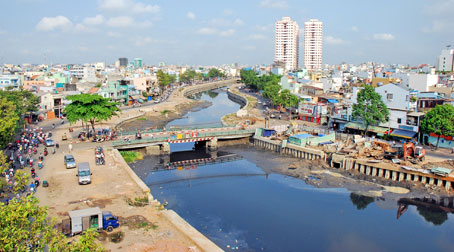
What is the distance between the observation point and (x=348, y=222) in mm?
32500

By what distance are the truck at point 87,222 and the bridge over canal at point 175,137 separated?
Result: 25381 mm

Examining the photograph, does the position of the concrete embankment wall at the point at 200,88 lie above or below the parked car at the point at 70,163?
above

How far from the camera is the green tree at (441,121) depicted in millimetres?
45625

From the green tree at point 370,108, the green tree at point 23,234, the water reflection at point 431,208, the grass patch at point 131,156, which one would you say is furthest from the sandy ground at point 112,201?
the green tree at point 370,108

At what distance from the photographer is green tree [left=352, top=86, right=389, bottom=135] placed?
5435 cm

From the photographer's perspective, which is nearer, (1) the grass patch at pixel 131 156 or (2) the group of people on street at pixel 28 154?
(2) the group of people on street at pixel 28 154

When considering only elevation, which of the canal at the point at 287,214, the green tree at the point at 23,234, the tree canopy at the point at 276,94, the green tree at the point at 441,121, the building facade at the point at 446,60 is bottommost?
the canal at the point at 287,214

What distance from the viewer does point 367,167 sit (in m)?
43.6

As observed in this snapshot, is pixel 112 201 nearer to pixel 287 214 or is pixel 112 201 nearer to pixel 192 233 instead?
pixel 192 233

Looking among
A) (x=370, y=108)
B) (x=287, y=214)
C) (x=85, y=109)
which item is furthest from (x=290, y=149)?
(x=85, y=109)

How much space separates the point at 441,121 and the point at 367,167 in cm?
1166

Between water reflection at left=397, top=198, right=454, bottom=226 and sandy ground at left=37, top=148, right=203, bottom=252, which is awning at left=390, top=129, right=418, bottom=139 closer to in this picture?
water reflection at left=397, top=198, right=454, bottom=226

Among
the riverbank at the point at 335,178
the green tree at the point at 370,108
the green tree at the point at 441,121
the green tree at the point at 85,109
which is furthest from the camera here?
the green tree at the point at 370,108

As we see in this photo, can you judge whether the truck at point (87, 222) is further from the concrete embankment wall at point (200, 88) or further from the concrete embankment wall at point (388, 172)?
the concrete embankment wall at point (200, 88)
